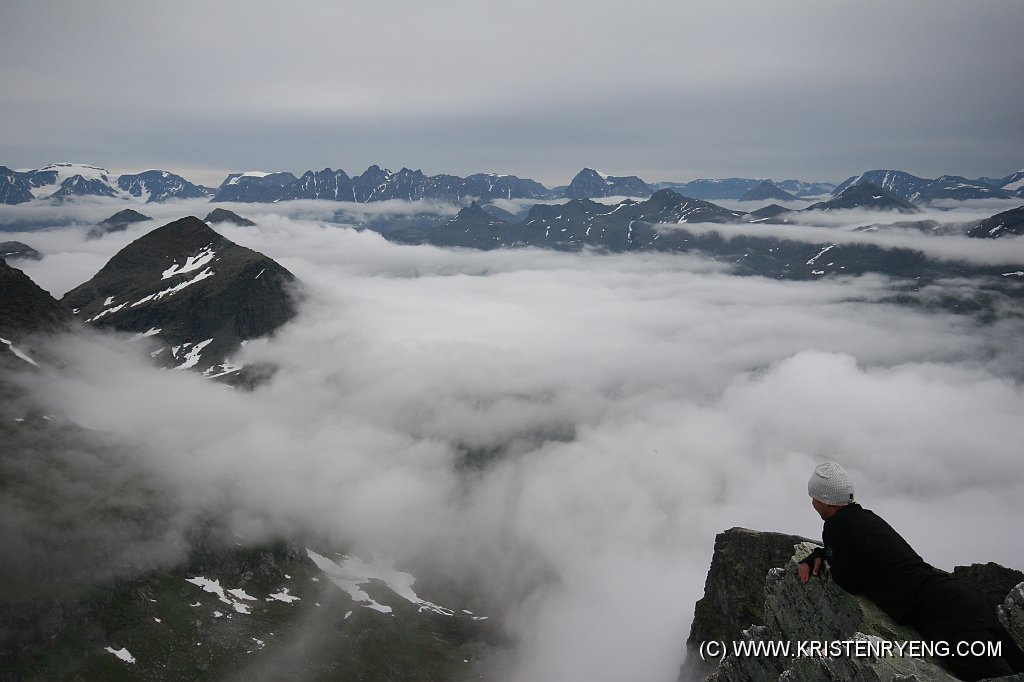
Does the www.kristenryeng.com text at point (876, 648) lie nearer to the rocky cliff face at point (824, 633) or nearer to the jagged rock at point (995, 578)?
the rocky cliff face at point (824, 633)

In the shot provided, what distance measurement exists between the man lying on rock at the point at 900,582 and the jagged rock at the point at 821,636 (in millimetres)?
663

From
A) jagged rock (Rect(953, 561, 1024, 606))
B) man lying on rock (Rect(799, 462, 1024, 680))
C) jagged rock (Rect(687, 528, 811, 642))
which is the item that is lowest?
jagged rock (Rect(687, 528, 811, 642))

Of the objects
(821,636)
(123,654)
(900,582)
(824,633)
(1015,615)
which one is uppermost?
(900,582)

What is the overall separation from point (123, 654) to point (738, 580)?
153 m

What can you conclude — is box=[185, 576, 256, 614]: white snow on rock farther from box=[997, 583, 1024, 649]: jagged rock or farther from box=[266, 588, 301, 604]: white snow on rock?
box=[997, 583, 1024, 649]: jagged rock

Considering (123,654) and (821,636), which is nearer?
(821,636)

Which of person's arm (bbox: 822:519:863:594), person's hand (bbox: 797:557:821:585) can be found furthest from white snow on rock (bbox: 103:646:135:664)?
person's arm (bbox: 822:519:863:594)

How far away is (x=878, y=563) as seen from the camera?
14695 mm

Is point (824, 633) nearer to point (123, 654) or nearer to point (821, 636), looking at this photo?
point (821, 636)

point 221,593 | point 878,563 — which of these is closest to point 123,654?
point 221,593

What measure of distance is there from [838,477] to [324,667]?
18488 cm

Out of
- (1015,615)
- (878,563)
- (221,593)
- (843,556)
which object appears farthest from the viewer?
(221,593)

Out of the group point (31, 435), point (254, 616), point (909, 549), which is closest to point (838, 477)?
point (909, 549)

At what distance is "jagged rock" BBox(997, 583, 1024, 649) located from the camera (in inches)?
606
